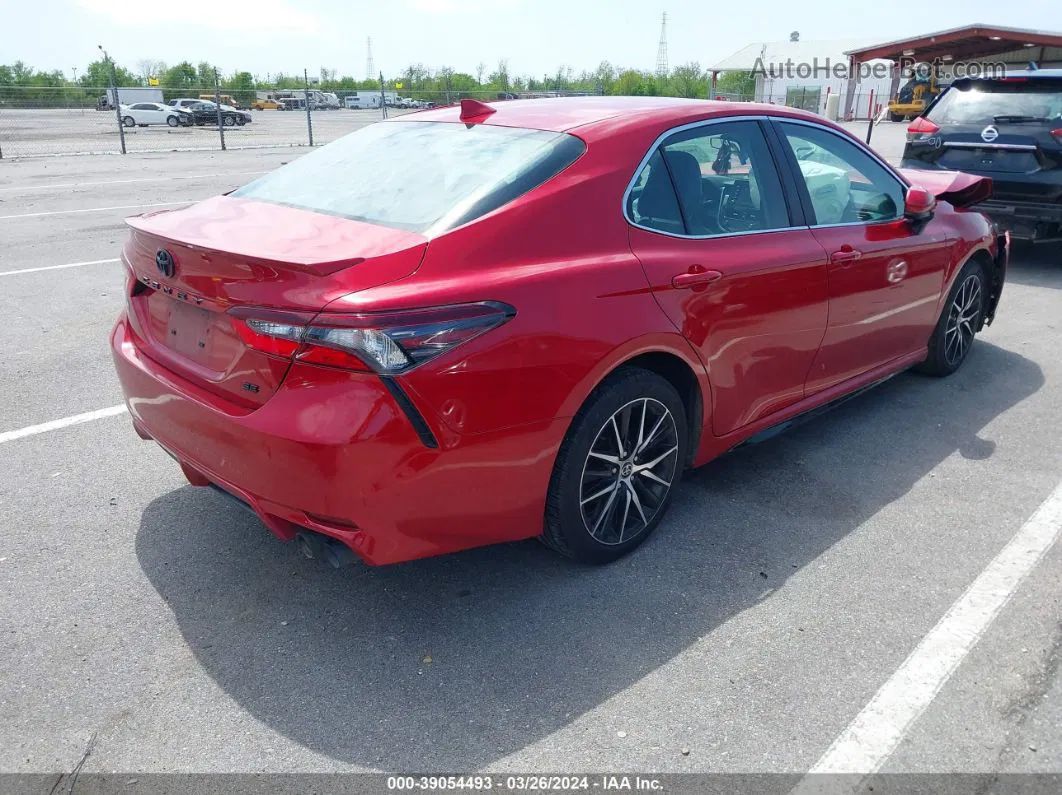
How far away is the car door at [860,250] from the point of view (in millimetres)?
3975

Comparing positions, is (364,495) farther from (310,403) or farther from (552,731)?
(552,731)

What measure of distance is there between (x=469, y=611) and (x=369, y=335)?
1132mm

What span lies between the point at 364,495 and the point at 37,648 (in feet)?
4.10

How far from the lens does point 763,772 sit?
2.35 meters

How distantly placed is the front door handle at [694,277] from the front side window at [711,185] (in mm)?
167

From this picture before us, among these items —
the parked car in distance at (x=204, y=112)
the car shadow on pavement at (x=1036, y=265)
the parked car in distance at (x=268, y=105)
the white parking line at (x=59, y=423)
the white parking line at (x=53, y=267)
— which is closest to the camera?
the white parking line at (x=59, y=423)

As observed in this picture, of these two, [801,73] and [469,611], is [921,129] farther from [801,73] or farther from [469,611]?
[801,73]

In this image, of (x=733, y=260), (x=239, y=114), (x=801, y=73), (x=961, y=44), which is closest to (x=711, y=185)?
(x=733, y=260)

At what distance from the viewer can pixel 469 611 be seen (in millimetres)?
3049

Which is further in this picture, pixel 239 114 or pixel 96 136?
pixel 239 114

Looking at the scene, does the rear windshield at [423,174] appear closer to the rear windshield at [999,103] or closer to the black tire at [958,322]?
the black tire at [958,322]

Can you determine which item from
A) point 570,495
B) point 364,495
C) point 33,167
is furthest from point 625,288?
point 33,167

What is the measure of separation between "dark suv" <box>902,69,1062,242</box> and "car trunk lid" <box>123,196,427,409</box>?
718cm

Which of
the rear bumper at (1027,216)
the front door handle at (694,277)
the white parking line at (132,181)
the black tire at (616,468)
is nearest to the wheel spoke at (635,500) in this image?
the black tire at (616,468)
